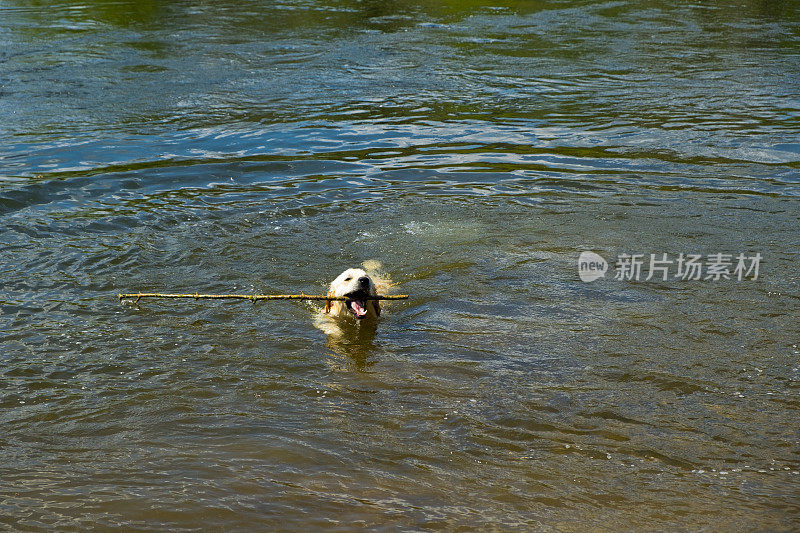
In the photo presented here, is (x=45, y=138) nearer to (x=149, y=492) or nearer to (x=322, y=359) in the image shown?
(x=322, y=359)

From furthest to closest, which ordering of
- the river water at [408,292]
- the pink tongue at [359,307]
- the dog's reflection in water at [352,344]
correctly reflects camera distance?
the pink tongue at [359,307] < the dog's reflection in water at [352,344] < the river water at [408,292]

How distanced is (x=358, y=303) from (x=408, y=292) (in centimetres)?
112

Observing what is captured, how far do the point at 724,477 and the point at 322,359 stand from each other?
2.99m

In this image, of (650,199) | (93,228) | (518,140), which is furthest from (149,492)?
(518,140)

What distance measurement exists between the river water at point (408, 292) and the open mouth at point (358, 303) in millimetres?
217

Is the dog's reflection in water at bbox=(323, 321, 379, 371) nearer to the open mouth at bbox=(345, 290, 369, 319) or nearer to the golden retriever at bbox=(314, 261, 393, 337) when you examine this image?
the golden retriever at bbox=(314, 261, 393, 337)

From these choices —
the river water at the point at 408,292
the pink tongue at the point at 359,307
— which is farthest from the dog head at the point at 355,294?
the river water at the point at 408,292

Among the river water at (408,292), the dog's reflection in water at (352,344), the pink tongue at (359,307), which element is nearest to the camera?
the river water at (408,292)

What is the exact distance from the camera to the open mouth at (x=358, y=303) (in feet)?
21.9

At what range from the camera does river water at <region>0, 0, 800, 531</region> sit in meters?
4.77

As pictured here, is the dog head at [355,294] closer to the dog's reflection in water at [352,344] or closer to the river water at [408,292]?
the dog's reflection in water at [352,344]

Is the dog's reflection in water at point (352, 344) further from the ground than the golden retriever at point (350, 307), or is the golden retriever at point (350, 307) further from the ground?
the golden retriever at point (350, 307)

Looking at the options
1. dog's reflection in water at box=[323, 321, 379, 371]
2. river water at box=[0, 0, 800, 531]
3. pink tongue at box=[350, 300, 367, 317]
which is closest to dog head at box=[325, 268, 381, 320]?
pink tongue at box=[350, 300, 367, 317]

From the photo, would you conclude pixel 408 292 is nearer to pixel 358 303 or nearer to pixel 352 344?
pixel 358 303
